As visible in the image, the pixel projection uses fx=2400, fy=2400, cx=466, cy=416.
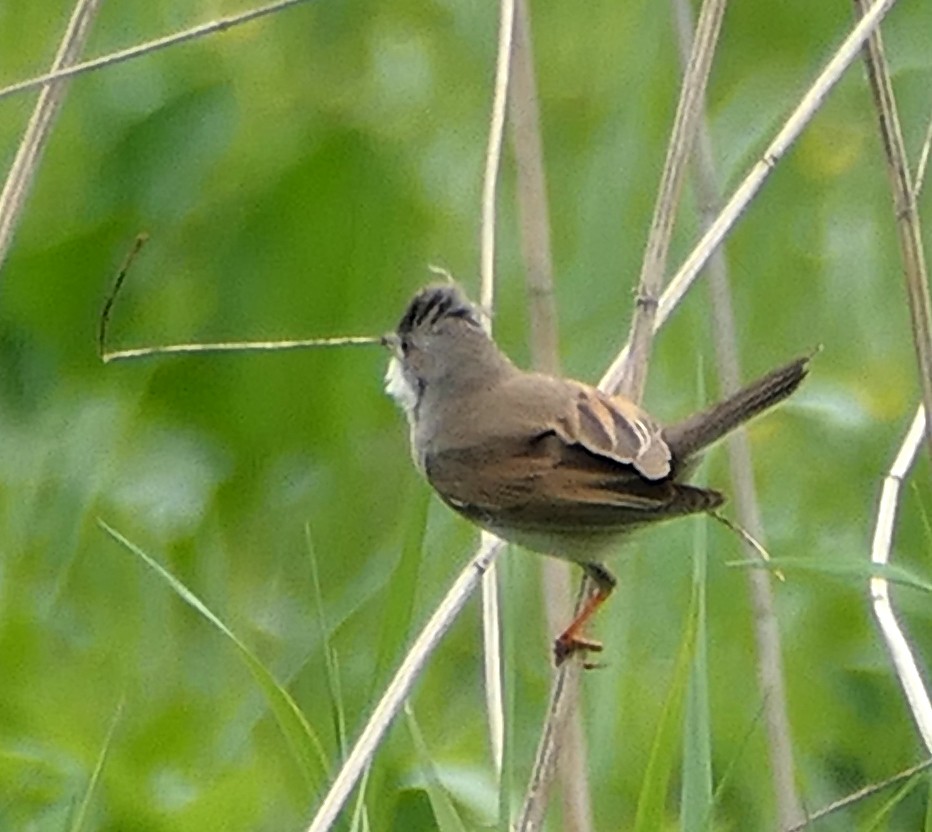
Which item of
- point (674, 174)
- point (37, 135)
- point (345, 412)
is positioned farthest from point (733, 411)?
point (345, 412)

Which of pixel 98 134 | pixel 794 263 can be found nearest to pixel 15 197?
pixel 98 134

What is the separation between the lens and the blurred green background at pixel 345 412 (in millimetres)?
3584

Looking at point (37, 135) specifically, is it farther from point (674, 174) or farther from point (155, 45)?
point (674, 174)

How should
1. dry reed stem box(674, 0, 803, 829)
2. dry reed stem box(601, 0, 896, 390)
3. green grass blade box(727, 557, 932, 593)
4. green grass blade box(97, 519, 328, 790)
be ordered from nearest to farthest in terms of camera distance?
green grass blade box(727, 557, 932, 593)
green grass blade box(97, 519, 328, 790)
dry reed stem box(601, 0, 896, 390)
dry reed stem box(674, 0, 803, 829)

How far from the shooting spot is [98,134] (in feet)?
14.9

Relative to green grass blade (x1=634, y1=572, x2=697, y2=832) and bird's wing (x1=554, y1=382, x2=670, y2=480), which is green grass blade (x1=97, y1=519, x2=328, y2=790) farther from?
bird's wing (x1=554, y1=382, x2=670, y2=480)

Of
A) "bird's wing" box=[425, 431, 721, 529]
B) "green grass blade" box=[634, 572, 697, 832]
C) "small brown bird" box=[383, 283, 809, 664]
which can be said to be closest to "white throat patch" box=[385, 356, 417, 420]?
"small brown bird" box=[383, 283, 809, 664]

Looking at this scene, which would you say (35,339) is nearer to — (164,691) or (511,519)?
(164,691)

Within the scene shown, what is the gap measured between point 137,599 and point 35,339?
2.05ft

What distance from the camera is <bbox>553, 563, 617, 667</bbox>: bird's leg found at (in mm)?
3174

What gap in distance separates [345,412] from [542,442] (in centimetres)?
104

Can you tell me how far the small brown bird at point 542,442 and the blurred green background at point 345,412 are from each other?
0.27m

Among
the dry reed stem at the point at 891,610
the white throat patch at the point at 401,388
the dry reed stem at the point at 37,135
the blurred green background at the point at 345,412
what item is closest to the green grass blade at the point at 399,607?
the blurred green background at the point at 345,412

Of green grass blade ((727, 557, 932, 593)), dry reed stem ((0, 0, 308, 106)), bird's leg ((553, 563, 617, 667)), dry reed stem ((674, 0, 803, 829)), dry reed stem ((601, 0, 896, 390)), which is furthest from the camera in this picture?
dry reed stem ((674, 0, 803, 829))
